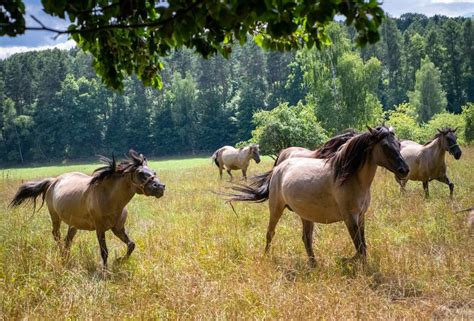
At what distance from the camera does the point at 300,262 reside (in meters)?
6.16

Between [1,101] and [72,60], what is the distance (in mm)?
33372

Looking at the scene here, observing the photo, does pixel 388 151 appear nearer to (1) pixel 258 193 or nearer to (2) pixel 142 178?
(1) pixel 258 193

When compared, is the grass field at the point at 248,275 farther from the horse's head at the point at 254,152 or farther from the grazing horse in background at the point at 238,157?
the grazing horse in background at the point at 238,157

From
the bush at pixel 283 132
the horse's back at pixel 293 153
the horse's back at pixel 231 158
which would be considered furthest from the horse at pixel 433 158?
the bush at pixel 283 132

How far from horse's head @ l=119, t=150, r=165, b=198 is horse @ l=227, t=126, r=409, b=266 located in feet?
6.21

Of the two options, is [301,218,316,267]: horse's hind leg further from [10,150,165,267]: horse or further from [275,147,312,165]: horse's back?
[10,150,165,267]: horse

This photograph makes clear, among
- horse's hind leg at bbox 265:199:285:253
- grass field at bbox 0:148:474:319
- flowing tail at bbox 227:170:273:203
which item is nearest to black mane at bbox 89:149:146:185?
grass field at bbox 0:148:474:319

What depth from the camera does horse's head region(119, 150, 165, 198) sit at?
20.6ft

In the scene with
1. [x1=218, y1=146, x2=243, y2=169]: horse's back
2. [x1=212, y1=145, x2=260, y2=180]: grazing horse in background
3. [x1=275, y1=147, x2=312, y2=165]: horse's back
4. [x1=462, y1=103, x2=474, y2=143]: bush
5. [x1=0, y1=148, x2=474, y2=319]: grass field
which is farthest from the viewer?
[x1=462, y1=103, x2=474, y2=143]: bush

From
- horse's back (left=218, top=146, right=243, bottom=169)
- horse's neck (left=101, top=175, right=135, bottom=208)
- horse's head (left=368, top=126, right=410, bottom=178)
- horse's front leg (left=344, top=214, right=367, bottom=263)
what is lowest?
horse's back (left=218, top=146, right=243, bottom=169)

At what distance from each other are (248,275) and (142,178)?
7.33 ft

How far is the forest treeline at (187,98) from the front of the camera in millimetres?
66375

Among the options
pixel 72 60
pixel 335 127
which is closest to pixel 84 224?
pixel 335 127

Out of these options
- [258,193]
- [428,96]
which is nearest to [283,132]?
[258,193]
